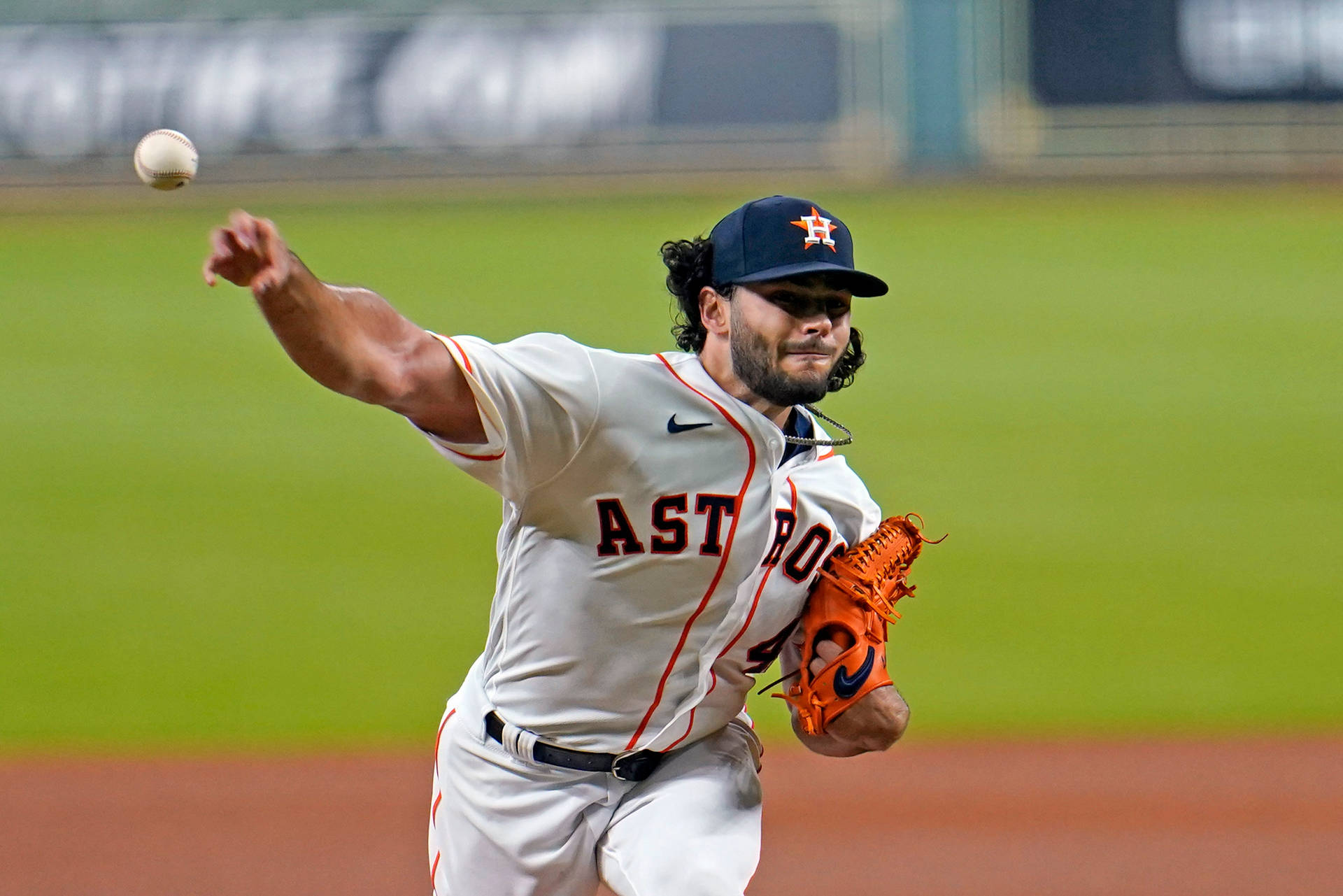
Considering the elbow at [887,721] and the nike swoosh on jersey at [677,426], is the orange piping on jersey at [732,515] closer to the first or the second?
the nike swoosh on jersey at [677,426]

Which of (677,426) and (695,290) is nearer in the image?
(677,426)

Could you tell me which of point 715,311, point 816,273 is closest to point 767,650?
point 715,311

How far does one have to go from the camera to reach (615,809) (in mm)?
3170

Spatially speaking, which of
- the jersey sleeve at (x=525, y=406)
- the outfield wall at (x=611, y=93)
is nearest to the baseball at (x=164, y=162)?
the jersey sleeve at (x=525, y=406)

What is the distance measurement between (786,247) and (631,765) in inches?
42.3

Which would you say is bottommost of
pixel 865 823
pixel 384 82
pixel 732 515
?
pixel 865 823

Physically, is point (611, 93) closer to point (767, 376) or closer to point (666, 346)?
point (666, 346)

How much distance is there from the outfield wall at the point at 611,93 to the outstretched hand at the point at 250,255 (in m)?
11.8

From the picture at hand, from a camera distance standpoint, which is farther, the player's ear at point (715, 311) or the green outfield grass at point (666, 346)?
the green outfield grass at point (666, 346)

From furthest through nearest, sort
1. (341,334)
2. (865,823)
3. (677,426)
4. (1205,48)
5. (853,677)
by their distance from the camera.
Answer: (1205,48) → (865,823) → (853,677) → (677,426) → (341,334)

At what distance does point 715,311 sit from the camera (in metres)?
3.12

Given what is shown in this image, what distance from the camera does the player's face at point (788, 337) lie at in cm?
295

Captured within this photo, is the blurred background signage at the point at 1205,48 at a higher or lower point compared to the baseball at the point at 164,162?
higher

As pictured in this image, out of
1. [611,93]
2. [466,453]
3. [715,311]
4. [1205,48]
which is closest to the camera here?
[466,453]
